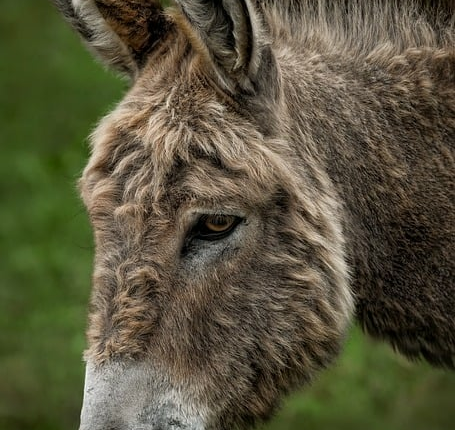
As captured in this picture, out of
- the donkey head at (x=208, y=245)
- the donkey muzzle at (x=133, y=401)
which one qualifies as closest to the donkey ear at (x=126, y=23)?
the donkey head at (x=208, y=245)

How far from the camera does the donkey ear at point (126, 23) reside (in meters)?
4.99

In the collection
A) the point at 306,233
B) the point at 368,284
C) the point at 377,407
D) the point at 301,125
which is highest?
the point at 301,125

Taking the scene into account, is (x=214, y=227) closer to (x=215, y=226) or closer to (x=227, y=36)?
(x=215, y=226)

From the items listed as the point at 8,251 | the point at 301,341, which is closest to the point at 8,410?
the point at 8,251

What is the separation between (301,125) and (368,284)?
0.85 meters

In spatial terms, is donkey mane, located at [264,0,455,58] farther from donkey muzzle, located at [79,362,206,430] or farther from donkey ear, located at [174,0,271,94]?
donkey muzzle, located at [79,362,206,430]

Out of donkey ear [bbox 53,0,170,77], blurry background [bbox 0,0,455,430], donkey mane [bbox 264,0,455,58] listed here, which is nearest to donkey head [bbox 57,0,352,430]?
donkey ear [bbox 53,0,170,77]

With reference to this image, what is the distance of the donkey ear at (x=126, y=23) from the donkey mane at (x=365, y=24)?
0.56 m

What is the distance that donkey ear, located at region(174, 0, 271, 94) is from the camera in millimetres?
4348

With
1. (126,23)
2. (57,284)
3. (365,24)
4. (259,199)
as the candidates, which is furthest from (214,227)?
(57,284)

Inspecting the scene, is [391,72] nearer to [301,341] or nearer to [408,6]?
[408,6]

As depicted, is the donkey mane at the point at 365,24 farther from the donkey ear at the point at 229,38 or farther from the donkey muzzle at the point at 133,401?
the donkey muzzle at the point at 133,401

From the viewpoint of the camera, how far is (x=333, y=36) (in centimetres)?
506

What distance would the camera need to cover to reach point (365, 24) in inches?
200
